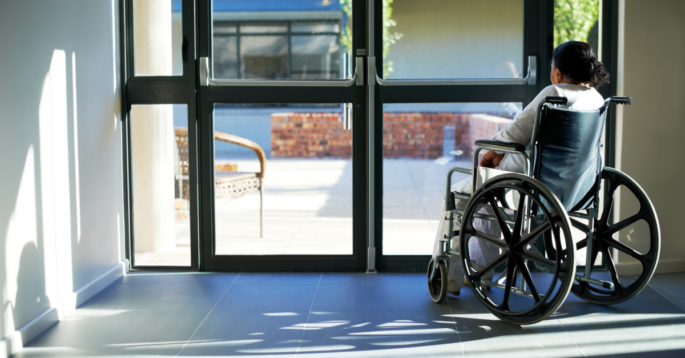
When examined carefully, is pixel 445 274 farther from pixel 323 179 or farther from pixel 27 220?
pixel 27 220

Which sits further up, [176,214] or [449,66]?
[449,66]

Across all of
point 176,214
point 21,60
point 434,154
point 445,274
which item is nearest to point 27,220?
point 21,60

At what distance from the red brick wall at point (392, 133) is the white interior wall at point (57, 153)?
36.4 inches

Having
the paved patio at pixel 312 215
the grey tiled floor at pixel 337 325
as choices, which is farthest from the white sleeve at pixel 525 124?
the paved patio at pixel 312 215

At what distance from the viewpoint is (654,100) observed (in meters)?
3.28

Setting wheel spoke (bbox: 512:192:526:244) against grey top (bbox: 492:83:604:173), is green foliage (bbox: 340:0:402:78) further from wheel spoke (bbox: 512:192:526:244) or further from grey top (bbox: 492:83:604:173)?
wheel spoke (bbox: 512:192:526:244)

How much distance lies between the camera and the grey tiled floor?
92.5 inches

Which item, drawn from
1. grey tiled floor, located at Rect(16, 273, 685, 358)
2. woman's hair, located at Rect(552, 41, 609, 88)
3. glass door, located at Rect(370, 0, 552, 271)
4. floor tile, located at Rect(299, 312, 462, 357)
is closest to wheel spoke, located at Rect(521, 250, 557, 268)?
grey tiled floor, located at Rect(16, 273, 685, 358)

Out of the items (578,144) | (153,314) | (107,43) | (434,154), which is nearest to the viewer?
(578,144)

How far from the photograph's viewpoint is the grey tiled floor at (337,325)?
92.5 inches

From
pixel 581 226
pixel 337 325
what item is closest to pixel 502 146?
pixel 581 226

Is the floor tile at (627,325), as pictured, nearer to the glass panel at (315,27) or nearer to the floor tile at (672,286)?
the floor tile at (672,286)

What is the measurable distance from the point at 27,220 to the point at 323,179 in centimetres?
155

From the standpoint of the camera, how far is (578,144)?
2.41 m
